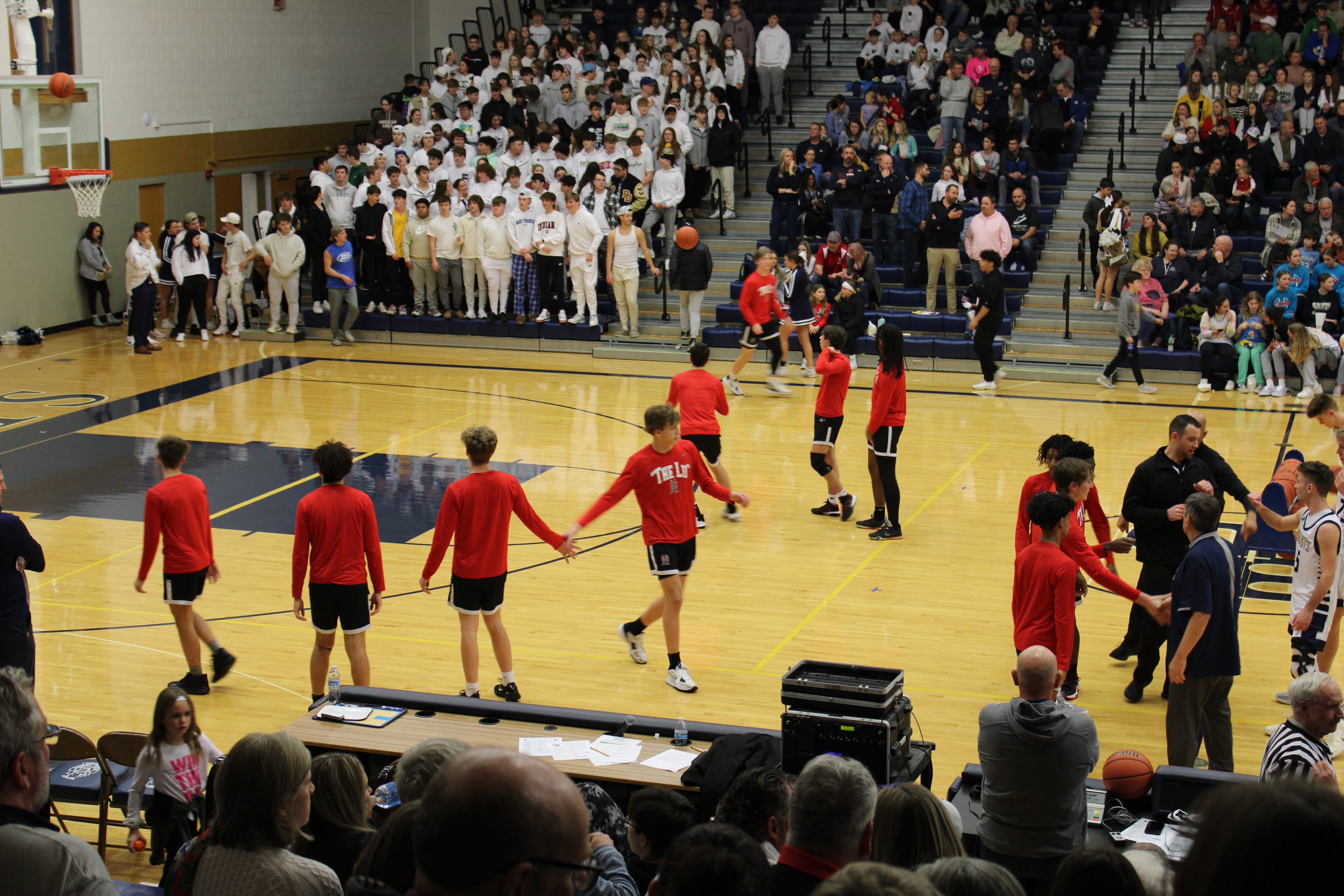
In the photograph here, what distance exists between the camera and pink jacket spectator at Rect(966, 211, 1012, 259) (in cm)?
1967

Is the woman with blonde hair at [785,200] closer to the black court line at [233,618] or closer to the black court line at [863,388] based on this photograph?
the black court line at [863,388]

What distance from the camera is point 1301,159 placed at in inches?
792

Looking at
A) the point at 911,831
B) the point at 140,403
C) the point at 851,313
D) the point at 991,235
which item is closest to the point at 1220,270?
the point at 991,235

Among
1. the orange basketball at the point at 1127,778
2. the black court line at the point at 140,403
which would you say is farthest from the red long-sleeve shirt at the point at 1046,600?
the black court line at the point at 140,403

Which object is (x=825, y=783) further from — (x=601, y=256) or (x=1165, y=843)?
(x=601, y=256)

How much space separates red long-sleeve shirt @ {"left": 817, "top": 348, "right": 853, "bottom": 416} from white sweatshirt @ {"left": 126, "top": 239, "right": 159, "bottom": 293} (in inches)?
475

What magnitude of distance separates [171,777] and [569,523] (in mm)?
6007

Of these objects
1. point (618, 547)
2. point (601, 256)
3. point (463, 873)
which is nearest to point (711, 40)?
point (601, 256)

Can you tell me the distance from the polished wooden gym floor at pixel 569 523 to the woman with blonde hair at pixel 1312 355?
0.35m

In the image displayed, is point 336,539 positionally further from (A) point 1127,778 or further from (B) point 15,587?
(A) point 1127,778

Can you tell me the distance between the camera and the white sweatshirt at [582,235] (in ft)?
65.5

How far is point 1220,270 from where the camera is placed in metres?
18.3

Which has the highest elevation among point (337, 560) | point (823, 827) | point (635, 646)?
point (823, 827)

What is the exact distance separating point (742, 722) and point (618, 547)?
3811mm
